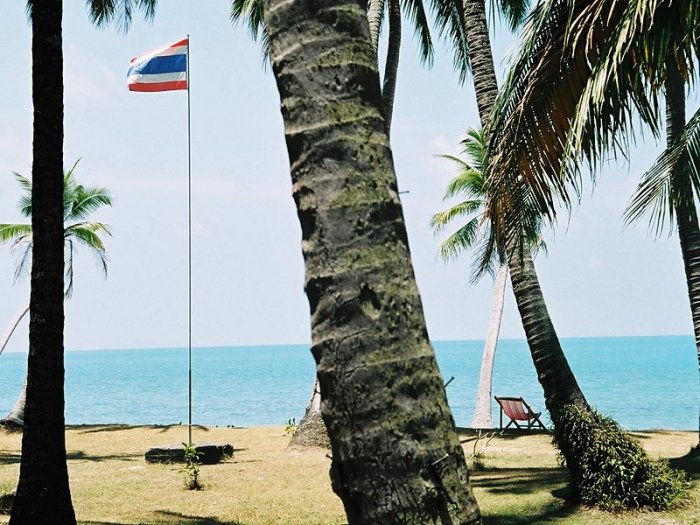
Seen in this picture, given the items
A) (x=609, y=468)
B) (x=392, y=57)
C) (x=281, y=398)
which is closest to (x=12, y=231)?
(x=392, y=57)

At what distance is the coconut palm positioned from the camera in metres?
7.12

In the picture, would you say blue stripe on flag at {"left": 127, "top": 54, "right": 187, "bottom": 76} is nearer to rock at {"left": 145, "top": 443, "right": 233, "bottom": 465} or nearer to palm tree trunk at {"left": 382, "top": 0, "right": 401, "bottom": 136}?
palm tree trunk at {"left": 382, "top": 0, "right": 401, "bottom": 136}

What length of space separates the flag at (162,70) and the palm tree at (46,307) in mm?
7857

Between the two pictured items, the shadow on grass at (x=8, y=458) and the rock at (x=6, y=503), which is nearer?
the rock at (x=6, y=503)

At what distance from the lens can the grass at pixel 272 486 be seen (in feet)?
31.2

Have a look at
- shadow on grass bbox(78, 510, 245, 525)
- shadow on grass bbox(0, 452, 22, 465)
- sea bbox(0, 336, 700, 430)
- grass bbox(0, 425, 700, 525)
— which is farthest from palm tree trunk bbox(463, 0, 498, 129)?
sea bbox(0, 336, 700, 430)

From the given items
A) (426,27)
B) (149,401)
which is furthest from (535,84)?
(149,401)

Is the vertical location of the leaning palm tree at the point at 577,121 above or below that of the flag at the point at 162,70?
below

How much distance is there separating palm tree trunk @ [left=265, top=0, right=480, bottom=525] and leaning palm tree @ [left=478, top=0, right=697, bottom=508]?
4.79 meters

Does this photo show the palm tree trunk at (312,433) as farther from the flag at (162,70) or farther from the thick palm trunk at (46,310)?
the thick palm trunk at (46,310)

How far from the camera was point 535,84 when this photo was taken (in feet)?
26.7

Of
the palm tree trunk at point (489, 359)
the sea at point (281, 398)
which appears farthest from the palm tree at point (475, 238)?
the sea at point (281, 398)

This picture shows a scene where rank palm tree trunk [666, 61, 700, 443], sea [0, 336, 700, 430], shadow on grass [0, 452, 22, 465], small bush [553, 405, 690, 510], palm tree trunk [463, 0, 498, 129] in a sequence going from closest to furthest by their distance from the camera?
1. small bush [553, 405, 690, 510]
2. palm tree trunk [463, 0, 498, 129]
3. palm tree trunk [666, 61, 700, 443]
4. shadow on grass [0, 452, 22, 465]
5. sea [0, 336, 700, 430]

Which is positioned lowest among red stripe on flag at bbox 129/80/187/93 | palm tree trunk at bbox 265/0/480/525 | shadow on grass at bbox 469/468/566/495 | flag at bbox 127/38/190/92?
shadow on grass at bbox 469/468/566/495
